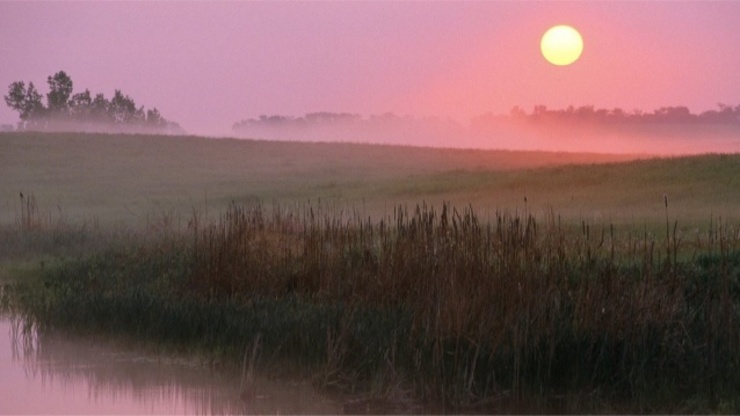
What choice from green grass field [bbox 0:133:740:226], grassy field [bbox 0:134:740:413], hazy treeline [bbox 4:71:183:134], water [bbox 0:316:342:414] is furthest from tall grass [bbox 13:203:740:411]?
hazy treeline [bbox 4:71:183:134]

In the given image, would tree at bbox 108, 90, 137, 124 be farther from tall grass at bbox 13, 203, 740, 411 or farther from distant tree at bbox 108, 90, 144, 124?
tall grass at bbox 13, 203, 740, 411

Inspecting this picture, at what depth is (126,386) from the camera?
9586 mm

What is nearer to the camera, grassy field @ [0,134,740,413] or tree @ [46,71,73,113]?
grassy field @ [0,134,740,413]

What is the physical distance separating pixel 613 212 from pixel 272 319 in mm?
16047

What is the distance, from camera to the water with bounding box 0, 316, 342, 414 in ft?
28.9

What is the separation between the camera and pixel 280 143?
60625 millimetres

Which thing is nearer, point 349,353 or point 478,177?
point 349,353

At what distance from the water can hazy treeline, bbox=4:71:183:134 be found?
7406cm

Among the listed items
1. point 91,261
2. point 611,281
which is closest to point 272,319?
point 611,281

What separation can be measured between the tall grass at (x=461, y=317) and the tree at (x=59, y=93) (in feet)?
255

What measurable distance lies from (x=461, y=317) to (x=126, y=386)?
3230 millimetres

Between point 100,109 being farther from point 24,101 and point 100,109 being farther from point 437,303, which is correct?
point 437,303

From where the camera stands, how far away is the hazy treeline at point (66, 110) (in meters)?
84.8

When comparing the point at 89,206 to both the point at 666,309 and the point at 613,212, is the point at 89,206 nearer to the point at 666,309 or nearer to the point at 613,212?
the point at 613,212
